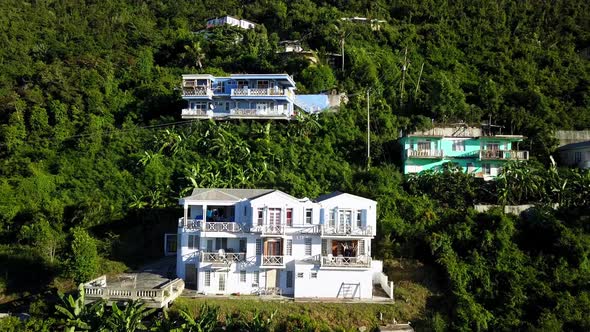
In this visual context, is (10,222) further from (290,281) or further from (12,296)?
(290,281)

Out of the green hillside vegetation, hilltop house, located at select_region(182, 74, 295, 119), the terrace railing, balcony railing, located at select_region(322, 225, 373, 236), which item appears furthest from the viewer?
hilltop house, located at select_region(182, 74, 295, 119)

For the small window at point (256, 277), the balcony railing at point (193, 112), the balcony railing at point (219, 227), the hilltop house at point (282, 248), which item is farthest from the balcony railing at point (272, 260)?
the balcony railing at point (193, 112)

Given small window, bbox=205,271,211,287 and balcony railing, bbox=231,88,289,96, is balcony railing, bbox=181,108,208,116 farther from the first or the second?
small window, bbox=205,271,211,287

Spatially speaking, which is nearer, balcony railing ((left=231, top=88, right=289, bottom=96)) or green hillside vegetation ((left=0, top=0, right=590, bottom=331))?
green hillside vegetation ((left=0, top=0, right=590, bottom=331))

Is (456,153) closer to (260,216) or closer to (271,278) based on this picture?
(260,216)

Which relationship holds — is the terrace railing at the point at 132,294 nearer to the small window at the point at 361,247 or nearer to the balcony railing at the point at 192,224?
the balcony railing at the point at 192,224

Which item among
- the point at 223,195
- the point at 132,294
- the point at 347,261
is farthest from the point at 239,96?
the point at 132,294

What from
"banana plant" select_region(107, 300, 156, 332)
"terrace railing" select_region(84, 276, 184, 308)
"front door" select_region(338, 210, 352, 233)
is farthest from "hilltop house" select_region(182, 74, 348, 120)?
"banana plant" select_region(107, 300, 156, 332)

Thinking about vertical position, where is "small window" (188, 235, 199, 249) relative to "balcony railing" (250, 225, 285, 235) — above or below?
below
